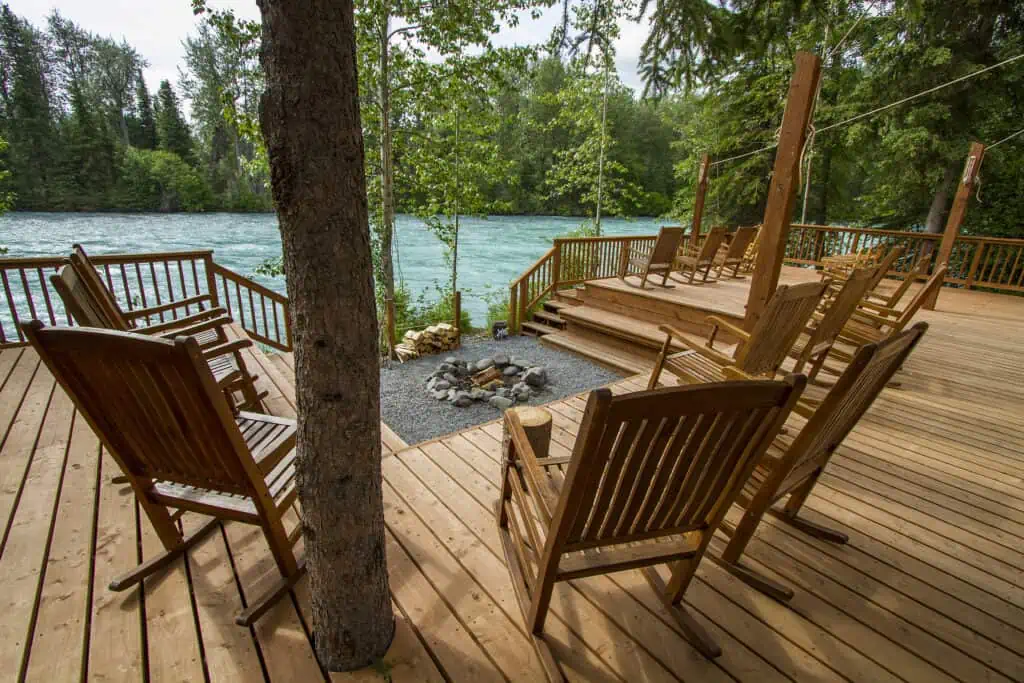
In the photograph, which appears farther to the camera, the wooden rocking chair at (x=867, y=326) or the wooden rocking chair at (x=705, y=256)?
the wooden rocking chair at (x=705, y=256)

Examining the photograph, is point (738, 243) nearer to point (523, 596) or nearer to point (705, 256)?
point (705, 256)

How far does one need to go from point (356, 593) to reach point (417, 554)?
54 cm

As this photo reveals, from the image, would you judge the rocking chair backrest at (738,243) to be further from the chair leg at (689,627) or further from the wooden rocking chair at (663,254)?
the chair leg at (689,627)

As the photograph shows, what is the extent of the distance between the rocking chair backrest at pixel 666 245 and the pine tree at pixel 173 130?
25113 mm

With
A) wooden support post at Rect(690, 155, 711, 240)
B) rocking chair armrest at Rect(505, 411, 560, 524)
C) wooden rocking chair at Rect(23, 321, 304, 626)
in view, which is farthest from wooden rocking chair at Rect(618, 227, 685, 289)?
wooden rocking chair at Rect(23, 321, 304, 626)

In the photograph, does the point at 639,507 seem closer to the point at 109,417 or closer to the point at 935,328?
the point at 109,417

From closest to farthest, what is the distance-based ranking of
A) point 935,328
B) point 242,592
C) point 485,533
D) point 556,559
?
point 556,559 → point 242,592 → point 485,533 → point 935,328

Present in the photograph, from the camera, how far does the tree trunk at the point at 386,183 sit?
5.62m

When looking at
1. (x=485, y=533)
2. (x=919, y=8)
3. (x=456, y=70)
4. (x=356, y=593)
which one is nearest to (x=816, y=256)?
(x=456, y=70)

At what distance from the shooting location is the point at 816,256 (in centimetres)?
858

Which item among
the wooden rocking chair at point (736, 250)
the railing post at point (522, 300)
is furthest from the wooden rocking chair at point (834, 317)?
the railing post at point (522, 300)

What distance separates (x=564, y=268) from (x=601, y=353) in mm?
2006

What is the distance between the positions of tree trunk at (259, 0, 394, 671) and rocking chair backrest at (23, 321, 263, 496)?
0.83ft

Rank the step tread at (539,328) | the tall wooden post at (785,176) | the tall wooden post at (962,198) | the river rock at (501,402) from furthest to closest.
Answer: the step tread at (539,328) < the tall wooden post at (962,198) < the river rock at (501,402) < the tall wooden post at (785,176)
